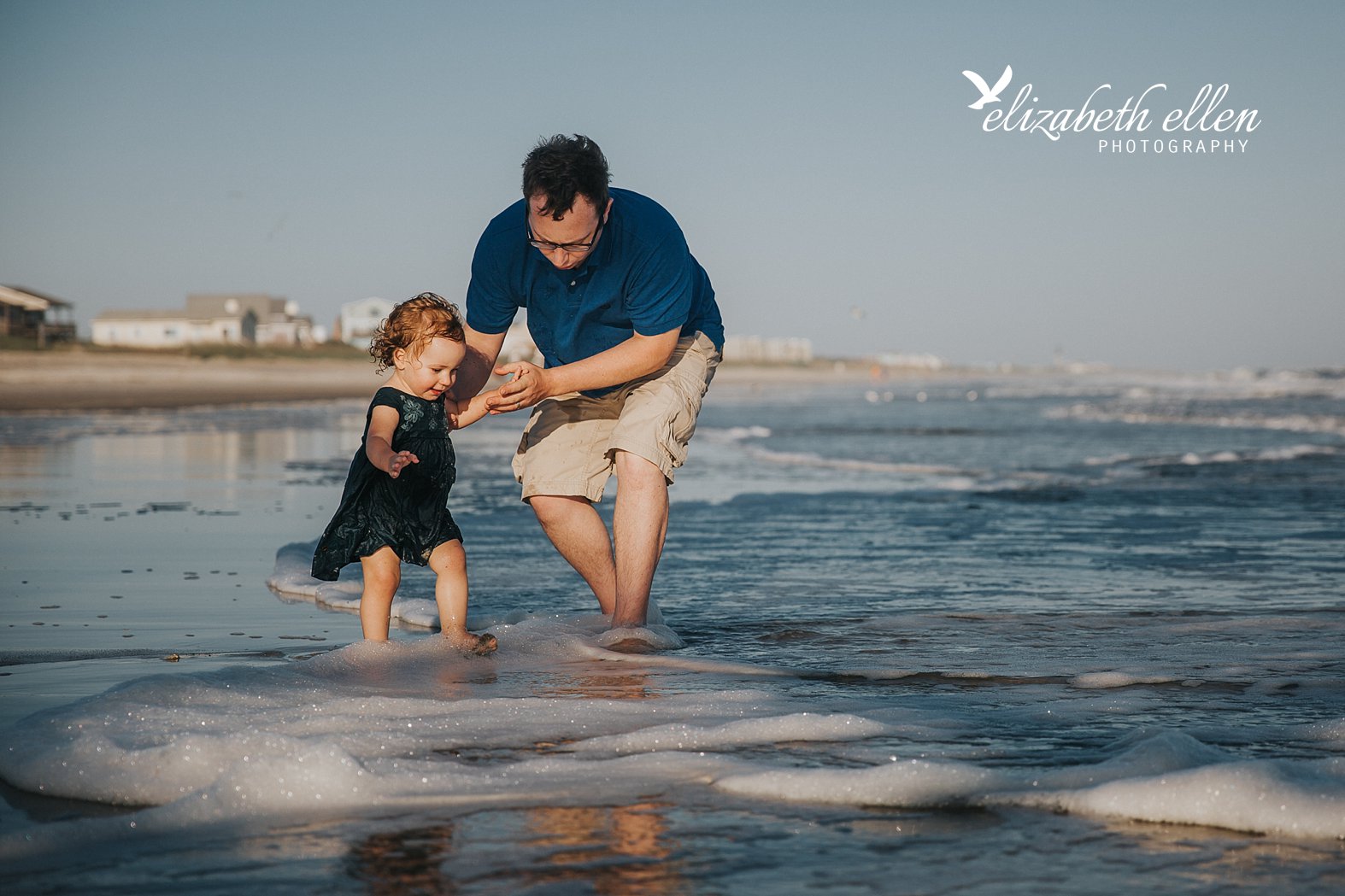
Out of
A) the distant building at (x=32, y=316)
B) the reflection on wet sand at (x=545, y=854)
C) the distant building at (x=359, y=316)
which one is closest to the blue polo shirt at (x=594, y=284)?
the reflection on wet sand at (x=545, y=854)

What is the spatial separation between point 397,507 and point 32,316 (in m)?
64.2

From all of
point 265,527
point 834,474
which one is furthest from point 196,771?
point 834,474

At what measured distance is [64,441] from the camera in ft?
46.2

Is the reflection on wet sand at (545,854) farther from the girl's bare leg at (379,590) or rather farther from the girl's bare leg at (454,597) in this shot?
the girl's bare leg at (379,590)

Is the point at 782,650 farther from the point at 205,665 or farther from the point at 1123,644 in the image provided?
the point at 205,665

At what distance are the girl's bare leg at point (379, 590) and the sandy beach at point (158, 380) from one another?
22.1 m

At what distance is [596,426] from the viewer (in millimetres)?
4422

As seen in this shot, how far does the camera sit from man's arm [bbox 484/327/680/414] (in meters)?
3.93

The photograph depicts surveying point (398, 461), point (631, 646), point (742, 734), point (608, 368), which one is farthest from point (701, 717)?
point (608, 368)

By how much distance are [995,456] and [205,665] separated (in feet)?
41.6

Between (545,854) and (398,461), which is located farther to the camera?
(398,461)

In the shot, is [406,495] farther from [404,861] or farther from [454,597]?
[404,861]

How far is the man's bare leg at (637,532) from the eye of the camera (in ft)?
13.5

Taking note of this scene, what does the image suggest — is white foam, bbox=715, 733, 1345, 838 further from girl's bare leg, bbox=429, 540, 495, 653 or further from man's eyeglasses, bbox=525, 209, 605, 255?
man's eyeglasses, bbox=525, 209, 605, 255
